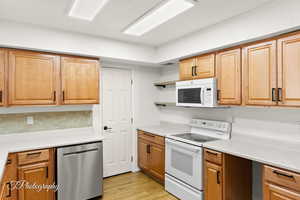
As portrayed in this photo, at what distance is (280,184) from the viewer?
175cm

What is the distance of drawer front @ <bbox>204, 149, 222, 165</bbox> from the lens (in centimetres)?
226

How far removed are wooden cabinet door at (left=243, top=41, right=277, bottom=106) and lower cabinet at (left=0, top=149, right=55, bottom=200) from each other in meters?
2.69

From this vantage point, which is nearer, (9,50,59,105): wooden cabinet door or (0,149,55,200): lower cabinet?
(0,149,55,200): lower cabinet

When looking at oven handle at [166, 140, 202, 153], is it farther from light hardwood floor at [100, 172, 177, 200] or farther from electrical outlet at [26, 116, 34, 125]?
electrical outlet at [26, 116, 34, 125]

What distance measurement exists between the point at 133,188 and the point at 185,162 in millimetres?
1122

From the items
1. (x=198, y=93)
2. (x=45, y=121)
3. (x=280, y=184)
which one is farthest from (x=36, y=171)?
(x=280, y=184)

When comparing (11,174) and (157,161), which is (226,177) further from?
(11,174)

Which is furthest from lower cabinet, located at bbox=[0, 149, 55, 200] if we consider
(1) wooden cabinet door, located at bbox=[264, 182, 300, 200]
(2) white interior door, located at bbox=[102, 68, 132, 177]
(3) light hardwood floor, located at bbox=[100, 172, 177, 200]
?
Result: (1) wooden cabinet door, located at bbox=[264, 182, 300, 200]

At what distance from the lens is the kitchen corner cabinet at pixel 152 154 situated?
3.24 metres

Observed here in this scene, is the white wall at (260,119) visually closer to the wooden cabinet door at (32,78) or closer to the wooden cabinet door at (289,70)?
the wooden cabinet door at (289,70)

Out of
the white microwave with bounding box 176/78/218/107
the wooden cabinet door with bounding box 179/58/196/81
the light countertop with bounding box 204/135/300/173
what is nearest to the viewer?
the light countertop with bounding box 204/135/300/173

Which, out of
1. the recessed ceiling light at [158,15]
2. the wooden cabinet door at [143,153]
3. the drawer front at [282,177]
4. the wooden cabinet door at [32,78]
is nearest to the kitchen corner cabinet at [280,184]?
the drawer front at [282,177]

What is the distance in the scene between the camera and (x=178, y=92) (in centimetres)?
324

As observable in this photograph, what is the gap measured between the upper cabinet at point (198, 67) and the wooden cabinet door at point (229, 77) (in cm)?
12
